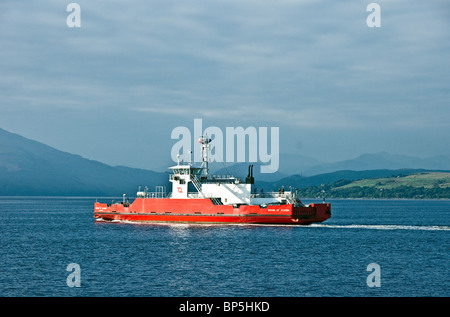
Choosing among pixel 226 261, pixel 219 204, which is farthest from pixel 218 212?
pixel 226 261

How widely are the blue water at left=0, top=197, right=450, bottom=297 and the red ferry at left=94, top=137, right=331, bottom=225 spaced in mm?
1399

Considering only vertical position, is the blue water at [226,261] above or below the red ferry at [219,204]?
below

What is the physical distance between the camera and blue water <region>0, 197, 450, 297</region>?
3098cm

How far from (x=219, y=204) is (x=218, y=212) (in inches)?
54.4

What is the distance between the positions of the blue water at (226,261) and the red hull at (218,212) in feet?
3.99

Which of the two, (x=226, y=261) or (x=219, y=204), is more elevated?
(x=219, y=204)

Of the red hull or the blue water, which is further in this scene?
the red hull

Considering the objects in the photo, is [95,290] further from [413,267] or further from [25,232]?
[25,232]

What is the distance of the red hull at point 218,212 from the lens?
5919 cm

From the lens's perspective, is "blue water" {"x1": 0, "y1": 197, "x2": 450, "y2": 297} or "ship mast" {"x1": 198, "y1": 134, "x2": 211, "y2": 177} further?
"ship mast" {"x1": 198, "y1": 134, "x2": 211, "y2": 177}

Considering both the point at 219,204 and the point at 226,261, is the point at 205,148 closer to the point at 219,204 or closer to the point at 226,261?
the point at 219,204

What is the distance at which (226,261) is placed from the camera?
131 feet

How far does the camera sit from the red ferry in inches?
2340

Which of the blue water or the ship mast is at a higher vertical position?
the ship mast
